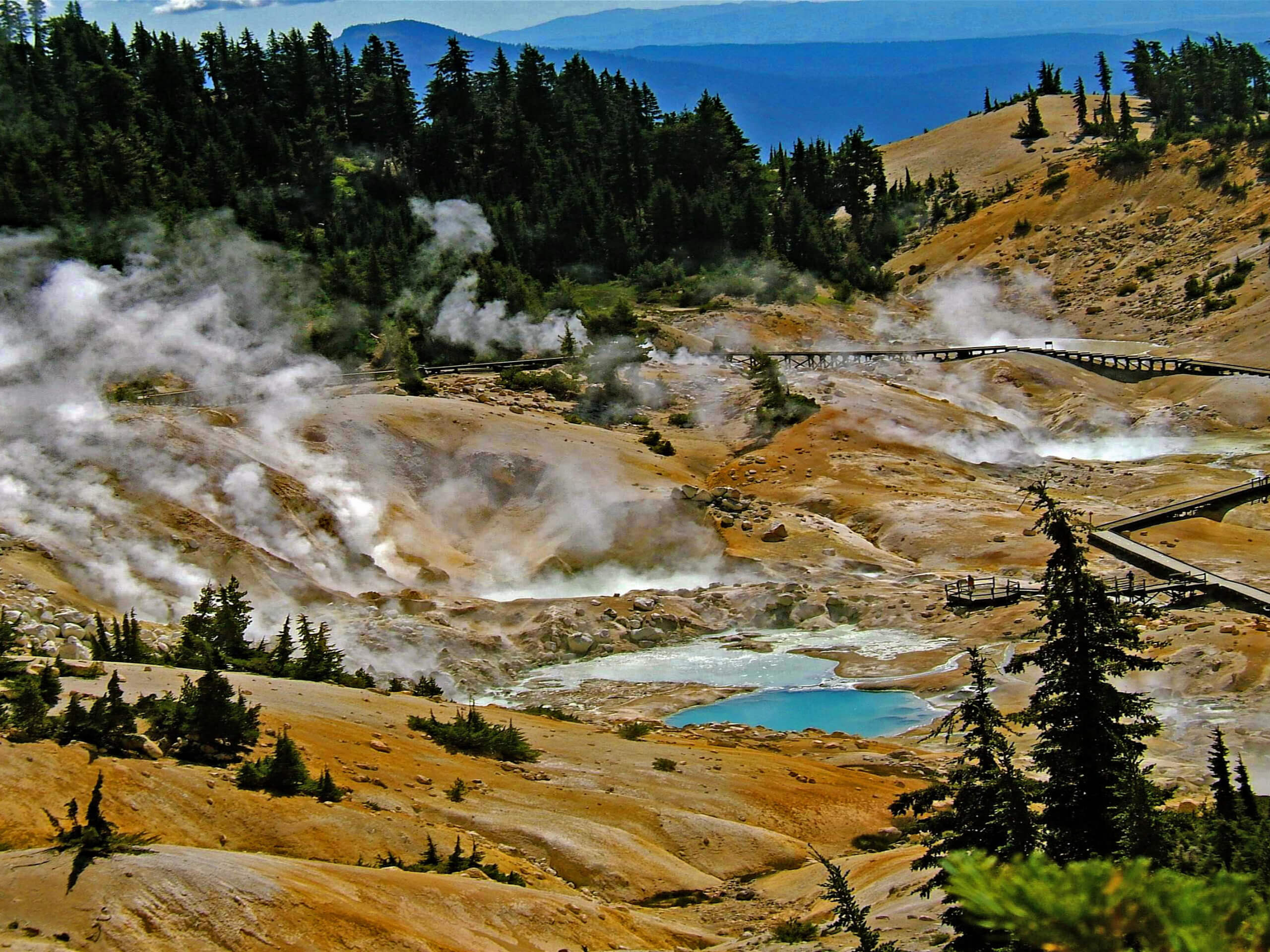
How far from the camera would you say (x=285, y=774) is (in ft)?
53.8

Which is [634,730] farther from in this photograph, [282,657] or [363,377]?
[363,377]

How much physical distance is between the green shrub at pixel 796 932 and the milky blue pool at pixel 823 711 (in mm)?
13674

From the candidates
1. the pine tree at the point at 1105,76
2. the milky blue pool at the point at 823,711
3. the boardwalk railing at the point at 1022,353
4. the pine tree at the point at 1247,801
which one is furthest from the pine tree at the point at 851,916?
the pine tree at the point at 1105,76

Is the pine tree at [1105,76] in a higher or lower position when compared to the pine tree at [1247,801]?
higher

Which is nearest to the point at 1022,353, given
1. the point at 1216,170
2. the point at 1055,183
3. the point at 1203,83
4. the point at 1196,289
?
the point at 1196,289

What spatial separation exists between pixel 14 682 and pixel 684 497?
27.1m

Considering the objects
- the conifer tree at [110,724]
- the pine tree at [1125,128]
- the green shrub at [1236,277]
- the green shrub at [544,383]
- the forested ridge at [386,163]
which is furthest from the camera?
the pine tree at [1125,128]

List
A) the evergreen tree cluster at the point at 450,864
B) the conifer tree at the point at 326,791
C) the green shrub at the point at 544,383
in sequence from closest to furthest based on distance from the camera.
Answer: the evergreen tree cluster at the point at 450,864 < the conifer tree at the point at 326,791 < the green shrub at the point at 544,383

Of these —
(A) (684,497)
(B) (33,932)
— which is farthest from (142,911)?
(A) (684,497)

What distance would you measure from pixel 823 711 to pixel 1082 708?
711 inches

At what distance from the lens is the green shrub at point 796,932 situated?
14.3 meters

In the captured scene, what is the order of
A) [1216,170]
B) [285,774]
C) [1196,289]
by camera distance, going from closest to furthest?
[285,774] < [1196,289] < [1216,170]

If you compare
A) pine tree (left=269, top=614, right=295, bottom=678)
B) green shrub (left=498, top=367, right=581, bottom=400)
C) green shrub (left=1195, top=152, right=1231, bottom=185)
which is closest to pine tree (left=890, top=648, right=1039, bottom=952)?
pine tree (left=269, top=614, right=295, bottom=678)

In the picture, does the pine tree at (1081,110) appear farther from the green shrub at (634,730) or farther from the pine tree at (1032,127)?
the green shrub at (634,730)
